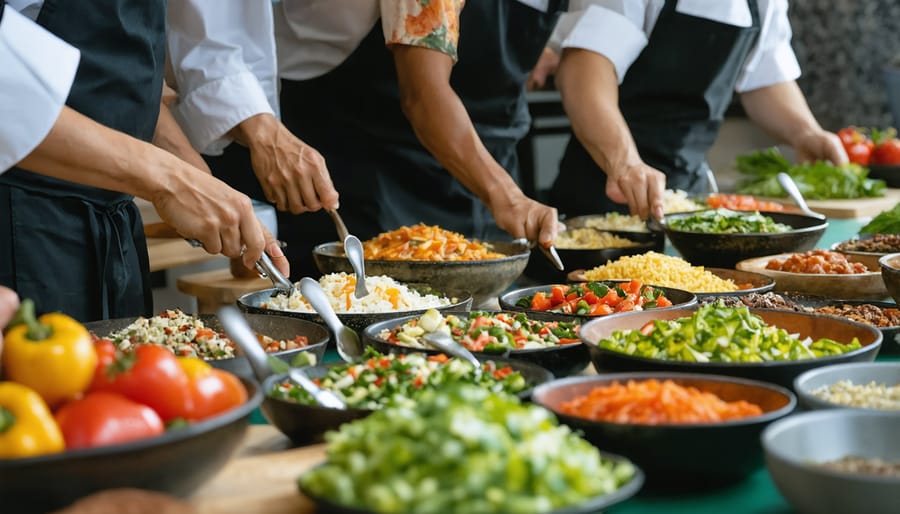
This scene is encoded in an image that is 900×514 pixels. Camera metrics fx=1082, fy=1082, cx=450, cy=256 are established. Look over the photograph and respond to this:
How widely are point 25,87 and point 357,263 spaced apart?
76cm

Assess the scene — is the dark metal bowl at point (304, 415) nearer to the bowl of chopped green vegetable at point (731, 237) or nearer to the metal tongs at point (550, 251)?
the metal tongs at point (550, 251)

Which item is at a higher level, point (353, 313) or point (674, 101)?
point (674, 101)

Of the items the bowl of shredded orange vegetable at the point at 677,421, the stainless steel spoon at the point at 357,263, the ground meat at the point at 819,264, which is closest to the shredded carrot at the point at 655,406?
the bowl of shredded orange vegetable at the point at 677,421

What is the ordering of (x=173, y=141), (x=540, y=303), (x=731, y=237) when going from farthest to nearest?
(x=731, y=237) < (x=173, y=141) < (x=540, y=303)

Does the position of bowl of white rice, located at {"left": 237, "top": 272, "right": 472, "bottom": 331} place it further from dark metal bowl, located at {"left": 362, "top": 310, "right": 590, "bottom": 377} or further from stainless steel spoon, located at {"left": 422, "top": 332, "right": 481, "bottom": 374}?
stainless steel spoon, located at {"left": 422, "top": 332, "right": 481, "bottom": 374}

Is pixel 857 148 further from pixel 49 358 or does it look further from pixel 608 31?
pixel 49 358

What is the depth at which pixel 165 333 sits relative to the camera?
1.81 metres

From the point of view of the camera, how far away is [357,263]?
2.25 metres

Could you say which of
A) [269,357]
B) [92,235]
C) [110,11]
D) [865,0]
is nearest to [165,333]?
[269,357]

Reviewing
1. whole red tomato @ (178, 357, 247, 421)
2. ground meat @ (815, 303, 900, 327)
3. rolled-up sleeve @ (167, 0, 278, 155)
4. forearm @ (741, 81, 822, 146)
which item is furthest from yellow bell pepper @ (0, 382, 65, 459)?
forearm @ (741, 81, 822, 146)

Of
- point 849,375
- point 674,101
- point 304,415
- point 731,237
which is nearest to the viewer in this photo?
point 304,415

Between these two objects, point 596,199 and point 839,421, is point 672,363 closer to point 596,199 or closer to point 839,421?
point 839,421

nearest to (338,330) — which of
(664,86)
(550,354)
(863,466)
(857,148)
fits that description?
(550,354)

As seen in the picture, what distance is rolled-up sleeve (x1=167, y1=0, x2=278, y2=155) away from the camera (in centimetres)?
265
